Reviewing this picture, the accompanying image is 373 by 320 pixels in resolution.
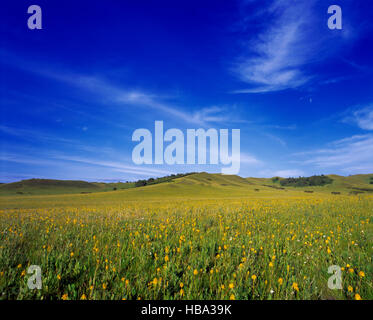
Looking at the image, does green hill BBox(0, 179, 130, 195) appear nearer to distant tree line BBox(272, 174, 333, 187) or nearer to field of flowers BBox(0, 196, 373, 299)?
field of flowers BBox(0, 196, 373, 299)

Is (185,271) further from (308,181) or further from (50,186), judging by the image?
(308,181)

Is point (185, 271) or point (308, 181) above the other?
point (185, 271)

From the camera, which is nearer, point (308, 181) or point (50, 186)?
point (50, 186)

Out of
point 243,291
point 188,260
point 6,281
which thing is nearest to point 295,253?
point 243,291

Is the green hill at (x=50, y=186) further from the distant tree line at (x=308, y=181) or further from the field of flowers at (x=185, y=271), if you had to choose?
the distant tree line at (x=308, y=181)

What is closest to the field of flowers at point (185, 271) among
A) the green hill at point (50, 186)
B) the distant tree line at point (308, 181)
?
the green hill at point (50, 186)

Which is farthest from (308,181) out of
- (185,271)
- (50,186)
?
(50,186)

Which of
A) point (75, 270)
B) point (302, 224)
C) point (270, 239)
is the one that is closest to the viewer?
point (75, 270)

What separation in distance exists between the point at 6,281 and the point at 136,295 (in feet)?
6.40

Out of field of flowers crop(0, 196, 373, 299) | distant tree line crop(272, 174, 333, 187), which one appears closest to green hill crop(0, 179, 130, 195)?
field of flowers crop(0, 196, 373, 299)

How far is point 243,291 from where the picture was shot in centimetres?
270
